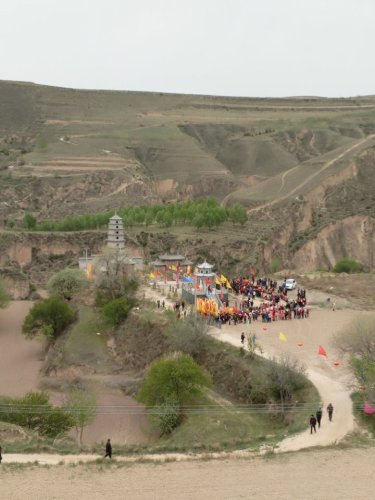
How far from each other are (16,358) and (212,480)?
27.2 metres

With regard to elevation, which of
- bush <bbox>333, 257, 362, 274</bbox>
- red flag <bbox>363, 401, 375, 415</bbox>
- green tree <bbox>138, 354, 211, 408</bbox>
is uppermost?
bush <bbox>333, 257, 362, 274</bbox>

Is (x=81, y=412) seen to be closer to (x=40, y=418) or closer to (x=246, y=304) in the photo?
(x=40, y=418)

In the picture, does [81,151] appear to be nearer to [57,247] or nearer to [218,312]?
[57,247]

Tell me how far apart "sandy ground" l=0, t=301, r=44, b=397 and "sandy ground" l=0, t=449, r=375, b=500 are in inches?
672

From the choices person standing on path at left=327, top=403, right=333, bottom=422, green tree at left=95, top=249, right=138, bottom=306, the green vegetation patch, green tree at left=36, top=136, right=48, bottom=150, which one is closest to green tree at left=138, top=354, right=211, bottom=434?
person standing on path at left=327, top=403, right=333, bottom=422

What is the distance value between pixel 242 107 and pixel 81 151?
193ft

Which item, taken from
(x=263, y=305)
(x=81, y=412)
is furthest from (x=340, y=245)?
(x=81, y=412)

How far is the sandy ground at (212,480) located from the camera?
61.7 ft

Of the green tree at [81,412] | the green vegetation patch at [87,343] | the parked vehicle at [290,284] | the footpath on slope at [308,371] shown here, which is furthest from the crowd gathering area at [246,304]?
the green tree at [81,412]

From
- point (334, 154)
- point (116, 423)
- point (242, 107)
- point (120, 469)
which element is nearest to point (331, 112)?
point (242, 107)

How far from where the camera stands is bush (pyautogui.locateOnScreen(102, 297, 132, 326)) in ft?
149

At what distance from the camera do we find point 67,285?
54688mm

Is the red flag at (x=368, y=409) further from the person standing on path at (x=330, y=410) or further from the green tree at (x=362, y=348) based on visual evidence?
the person standing on path at (x=330, y=410)

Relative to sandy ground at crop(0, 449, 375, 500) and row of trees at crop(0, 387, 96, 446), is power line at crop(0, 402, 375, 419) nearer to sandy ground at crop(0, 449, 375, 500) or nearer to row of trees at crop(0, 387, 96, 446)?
row of trees at crop(0, 387, 96, 446)
